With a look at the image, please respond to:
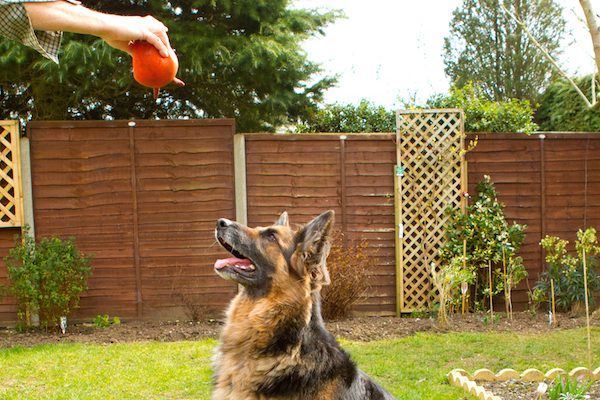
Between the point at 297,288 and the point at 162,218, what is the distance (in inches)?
215

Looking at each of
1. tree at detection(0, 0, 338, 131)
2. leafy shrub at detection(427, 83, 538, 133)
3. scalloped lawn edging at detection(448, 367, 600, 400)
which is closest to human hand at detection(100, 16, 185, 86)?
scalloped lawn edging at detection(448, 367, 600, 400)

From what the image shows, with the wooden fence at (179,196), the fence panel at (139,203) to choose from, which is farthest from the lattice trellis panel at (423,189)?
the fence panel at (139,203)

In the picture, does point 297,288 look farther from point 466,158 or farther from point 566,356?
point 466,158

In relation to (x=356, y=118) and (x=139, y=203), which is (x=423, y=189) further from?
(x=139, y=203)

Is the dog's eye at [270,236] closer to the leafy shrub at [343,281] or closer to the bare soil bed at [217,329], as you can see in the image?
the bare soil bed at [217,329]

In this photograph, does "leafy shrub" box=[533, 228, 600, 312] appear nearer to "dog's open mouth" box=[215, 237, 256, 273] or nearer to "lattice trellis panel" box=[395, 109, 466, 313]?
"lattice trellis panel" box=[395, 109, 466, 313]

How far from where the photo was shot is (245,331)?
11.3ft

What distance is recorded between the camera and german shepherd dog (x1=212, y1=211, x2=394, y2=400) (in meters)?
3.30

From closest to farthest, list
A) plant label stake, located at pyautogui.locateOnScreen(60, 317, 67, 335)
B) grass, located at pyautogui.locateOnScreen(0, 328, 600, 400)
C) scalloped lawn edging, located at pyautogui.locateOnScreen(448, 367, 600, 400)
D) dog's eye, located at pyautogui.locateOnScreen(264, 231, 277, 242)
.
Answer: dog's eye, located at pyautogui.locateOnScreen(264, 231, 277, 242)
scalloped lawn edging, located at pyautogui.locateOnScreen(448, 367, 600, 400)
grass, located at pyautogui.locateOnScreen(0, 328, 600, 400)
plant label stake, located at pyautogui.locateOnScreen(60, 317, 67, 335)

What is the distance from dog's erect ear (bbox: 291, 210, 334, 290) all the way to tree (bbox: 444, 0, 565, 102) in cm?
2367

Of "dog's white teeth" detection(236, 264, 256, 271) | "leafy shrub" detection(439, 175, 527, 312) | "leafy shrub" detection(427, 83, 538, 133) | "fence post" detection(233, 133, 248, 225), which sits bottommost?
"leafy shrub" detection(439, 175, 527, 312)

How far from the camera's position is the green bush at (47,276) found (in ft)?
25.5

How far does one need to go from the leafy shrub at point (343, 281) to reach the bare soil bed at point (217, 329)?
0.64 ft

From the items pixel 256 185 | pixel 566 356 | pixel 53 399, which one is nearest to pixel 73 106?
pixel 256 185
